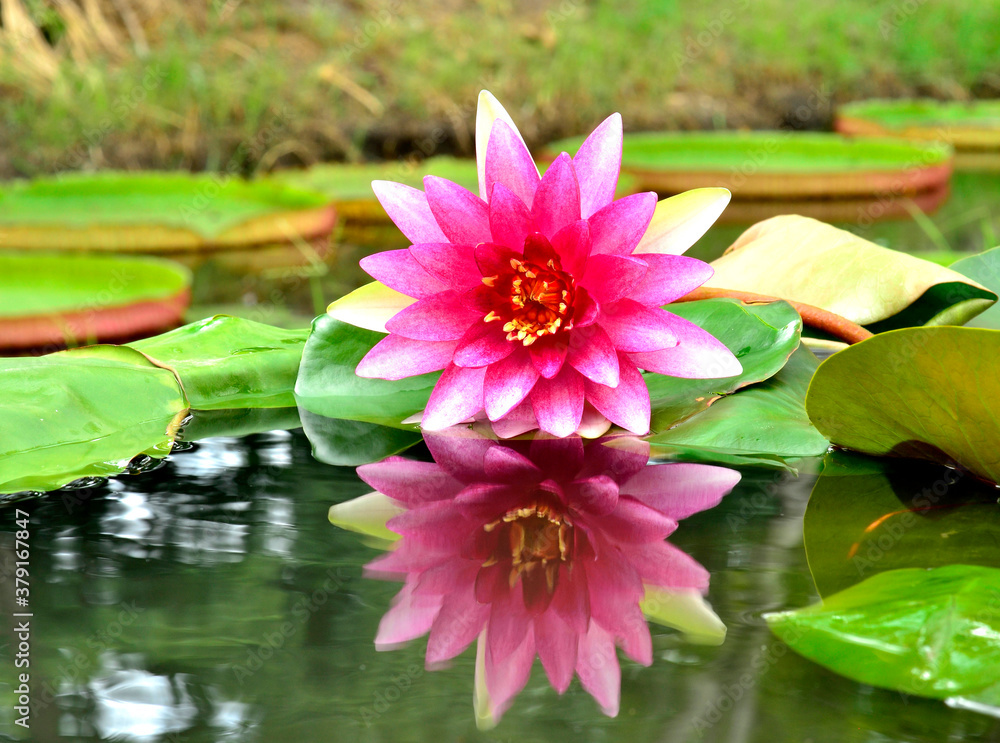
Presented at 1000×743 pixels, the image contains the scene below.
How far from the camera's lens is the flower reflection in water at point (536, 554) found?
1.28 feet

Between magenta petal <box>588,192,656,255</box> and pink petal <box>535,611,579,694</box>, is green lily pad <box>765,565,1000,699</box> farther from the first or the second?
magenta petal <box>588,192,656,255</box>

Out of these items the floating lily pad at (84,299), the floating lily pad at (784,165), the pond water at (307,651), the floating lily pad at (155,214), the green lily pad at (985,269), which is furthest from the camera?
the floating lily pad at (784,165)

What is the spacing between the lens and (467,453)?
2.00 ft

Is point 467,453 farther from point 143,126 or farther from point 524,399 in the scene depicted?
point 143,126

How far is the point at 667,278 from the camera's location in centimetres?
56

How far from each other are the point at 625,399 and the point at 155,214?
163 centimetres

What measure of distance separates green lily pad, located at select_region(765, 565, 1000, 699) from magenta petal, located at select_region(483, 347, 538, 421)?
0.67 ft

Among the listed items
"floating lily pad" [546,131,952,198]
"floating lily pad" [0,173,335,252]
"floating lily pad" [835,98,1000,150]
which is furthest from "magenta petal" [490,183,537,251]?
"floating lily pad" [835,98,1000,150]

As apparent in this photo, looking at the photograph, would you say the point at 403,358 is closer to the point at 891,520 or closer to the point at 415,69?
the point at 891,520

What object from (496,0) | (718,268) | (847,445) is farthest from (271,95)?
(847,445)

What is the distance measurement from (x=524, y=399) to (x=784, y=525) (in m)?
0.17

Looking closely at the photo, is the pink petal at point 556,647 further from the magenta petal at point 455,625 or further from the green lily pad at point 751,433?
the green lily pad at point 751,433

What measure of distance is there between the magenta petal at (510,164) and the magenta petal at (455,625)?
0.26 meters

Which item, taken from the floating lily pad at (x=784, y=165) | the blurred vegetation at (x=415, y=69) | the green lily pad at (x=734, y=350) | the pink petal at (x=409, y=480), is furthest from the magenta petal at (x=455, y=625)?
the blurred vegetation at (x=415, y=69)
